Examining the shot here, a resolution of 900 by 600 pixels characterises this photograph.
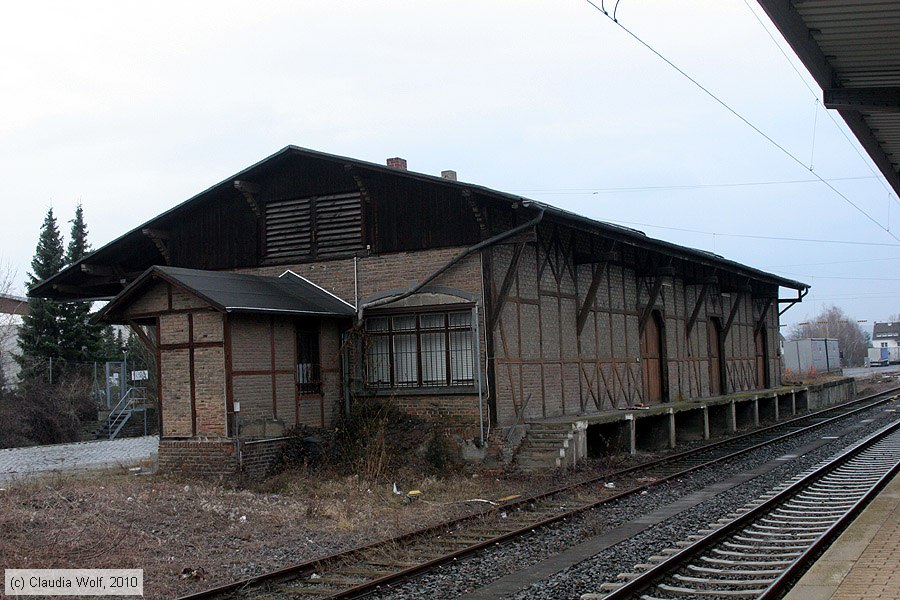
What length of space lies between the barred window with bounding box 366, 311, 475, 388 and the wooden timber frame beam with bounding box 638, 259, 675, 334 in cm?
816

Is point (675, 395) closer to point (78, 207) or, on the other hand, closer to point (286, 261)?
point (286, 261)

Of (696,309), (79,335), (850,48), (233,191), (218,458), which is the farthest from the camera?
(79,335)

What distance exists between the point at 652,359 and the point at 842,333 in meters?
138

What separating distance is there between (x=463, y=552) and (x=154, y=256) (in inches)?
543

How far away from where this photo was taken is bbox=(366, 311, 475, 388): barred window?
17562 millimetres

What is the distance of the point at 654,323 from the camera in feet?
84.7

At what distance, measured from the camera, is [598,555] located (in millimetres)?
9656

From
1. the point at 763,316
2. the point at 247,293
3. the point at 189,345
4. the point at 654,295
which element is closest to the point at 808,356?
the point at 763,316

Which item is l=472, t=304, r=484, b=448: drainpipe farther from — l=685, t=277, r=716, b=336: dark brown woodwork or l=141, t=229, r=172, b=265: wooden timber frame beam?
l=685, t=277, r=716, b=336: dark brown woodwork

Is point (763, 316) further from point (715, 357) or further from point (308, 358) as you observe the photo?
point (308, 358)

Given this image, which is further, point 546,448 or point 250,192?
point 250,192

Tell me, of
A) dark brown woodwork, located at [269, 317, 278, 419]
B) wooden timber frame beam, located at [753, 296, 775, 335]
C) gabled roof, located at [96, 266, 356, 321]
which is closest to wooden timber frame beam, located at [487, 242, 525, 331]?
gabled roof, located at [96, 266, 356, 321]

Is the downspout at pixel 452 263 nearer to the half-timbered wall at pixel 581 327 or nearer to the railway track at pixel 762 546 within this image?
the half-timbered wall at pixel 581 327

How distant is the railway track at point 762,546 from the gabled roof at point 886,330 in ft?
444
